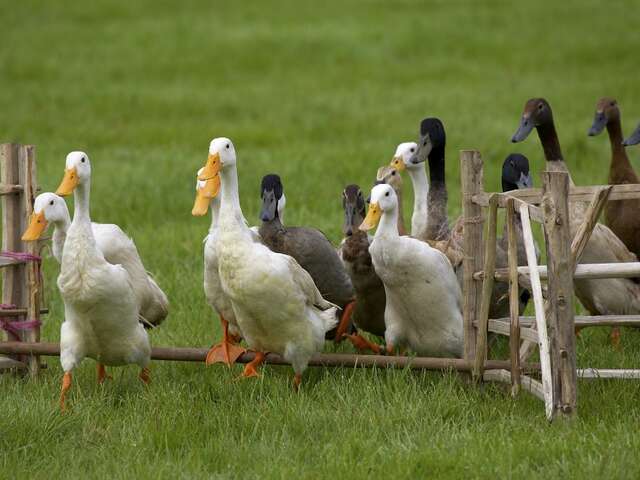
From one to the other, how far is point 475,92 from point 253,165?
19.2 feet

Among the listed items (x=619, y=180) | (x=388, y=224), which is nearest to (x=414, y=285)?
(x=388, y=224)

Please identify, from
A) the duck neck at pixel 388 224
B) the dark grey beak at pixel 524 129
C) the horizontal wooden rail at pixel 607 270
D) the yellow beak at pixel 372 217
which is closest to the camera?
the horizontal wooden rail at pixel 607 270

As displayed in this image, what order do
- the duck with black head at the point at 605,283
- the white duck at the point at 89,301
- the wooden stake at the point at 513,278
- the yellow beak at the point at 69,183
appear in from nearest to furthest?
1. the wooden stake at the point at 513,278
2. the white duck at the point at 89,301
3. the yellow beak at the point at 69,183
4. the duck with black head at the point at 605,283

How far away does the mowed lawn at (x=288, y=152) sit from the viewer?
535 centimetres

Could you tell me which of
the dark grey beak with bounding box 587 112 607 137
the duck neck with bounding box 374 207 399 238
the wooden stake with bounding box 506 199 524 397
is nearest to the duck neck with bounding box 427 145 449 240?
the duck neck with bounding box 374 207 399 238

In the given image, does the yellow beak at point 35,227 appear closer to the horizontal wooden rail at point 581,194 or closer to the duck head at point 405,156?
the horizontal wooden rail at point 581,194

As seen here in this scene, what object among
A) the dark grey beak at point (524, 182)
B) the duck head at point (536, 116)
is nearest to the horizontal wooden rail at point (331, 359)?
the dark grey beak at point (524, 182)

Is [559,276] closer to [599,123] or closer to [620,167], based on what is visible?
[620,167]

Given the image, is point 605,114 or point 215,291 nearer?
point 215,291

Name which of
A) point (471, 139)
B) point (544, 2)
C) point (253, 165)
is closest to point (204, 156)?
point (253, 165)

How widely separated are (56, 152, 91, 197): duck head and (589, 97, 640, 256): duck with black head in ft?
12.0

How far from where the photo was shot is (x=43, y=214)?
256 inches

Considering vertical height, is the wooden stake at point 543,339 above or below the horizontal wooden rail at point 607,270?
below

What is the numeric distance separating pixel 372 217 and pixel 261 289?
2.58 ft
